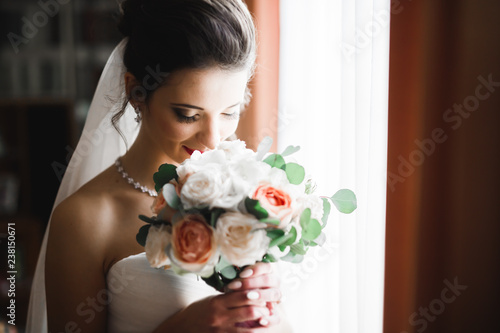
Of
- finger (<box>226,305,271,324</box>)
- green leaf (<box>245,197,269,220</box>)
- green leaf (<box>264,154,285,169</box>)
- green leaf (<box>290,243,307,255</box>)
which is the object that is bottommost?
finger (<box>226,305,271,324</box>)

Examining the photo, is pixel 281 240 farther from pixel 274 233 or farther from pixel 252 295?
pixel 252 295

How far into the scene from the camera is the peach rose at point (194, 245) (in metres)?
0.77

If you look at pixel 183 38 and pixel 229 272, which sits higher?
pixel 183 38

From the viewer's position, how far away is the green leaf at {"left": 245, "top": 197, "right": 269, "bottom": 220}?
773 mm

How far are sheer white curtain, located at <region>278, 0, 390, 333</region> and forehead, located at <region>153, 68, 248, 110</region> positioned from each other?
440mm

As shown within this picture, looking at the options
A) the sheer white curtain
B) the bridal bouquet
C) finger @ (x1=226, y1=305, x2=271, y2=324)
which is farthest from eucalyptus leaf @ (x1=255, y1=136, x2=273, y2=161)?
the sheer white curtain

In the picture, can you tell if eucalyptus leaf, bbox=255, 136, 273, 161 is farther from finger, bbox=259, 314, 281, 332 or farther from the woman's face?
finger, bbox=259, 314, 281, 332

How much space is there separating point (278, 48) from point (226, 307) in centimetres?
102

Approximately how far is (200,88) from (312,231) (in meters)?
0.44

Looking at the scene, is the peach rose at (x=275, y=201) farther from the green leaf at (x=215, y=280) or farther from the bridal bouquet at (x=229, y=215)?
the green leaf at (x=215, y=280)

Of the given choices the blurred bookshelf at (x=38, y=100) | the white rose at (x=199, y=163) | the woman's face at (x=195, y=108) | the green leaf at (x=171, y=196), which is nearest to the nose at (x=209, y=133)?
the woman's face at (x=195, y=108)

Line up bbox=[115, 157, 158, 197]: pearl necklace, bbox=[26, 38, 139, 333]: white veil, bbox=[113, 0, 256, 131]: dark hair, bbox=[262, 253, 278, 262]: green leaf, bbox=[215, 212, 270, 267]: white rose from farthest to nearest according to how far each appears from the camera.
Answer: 1. bbox=[26, 38, 139, 333]: white veil
2. bbox=[115, 157, 158, 197]: pearl necklace
3. bbox=[113, 0, 256, 131]: dark hair
4. bbox=[262, 253, 278, 262]: green leaf
5. bbox=[215, 212, 270, 267]: white rose

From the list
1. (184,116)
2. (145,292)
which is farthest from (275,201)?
(145,292)

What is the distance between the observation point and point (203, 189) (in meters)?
0.78
